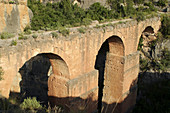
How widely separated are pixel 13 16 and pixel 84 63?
1228 centimetres

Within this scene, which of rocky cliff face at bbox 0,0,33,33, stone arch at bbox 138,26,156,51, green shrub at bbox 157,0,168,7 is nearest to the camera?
stone arch at bbox 138,26,156,51

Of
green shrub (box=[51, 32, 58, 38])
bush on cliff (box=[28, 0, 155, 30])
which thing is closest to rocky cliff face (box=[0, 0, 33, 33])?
bush on cliff (box=[28, 0, 155, 30])

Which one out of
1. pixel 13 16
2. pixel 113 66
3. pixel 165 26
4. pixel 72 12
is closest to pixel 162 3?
pixel 165 26

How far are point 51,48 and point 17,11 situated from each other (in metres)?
13.1

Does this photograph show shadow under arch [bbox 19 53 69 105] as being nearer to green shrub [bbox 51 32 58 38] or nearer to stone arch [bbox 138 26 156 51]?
→ green shrub [bbox 51 32 58 38]

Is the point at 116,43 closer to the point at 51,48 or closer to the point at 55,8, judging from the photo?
the point at 51,48

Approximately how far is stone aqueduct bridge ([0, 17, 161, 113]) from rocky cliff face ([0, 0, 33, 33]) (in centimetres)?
915

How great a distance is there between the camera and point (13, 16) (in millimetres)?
17828

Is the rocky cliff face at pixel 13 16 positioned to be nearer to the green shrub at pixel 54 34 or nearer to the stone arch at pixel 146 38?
the green shrub at pixel 54 34

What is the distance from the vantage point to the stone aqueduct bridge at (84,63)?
6.42 m

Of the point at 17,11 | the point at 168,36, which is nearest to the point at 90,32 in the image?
the point at 168,36

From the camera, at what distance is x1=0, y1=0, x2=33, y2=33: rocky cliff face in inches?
672

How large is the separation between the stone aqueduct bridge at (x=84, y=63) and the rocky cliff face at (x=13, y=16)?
360 inches

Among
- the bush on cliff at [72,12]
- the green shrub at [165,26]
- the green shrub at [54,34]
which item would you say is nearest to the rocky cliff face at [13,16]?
the bush on cliff at [72,12]
